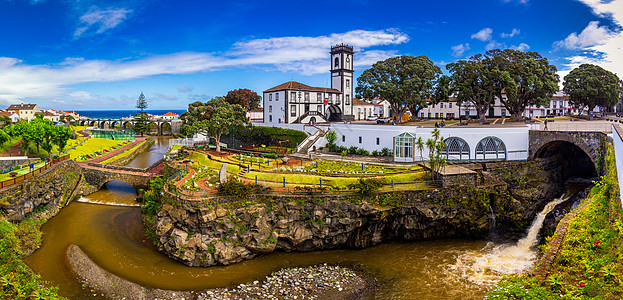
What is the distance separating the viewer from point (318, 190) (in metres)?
32.1

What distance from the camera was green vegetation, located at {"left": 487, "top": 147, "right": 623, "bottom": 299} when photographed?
13.6 m

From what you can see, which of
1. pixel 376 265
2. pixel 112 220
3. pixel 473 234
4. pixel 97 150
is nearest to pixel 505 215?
pixel 473 234

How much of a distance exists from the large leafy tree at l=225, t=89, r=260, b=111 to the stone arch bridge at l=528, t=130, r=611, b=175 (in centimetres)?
6470

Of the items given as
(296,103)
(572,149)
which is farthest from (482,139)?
(296,103)

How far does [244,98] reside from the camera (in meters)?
92.8

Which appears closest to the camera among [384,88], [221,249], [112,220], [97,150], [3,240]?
[3,240]

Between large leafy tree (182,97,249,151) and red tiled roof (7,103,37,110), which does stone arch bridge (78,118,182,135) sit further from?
large leafy tree (182,97,249,151)

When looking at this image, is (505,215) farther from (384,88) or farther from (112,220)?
(112,220)

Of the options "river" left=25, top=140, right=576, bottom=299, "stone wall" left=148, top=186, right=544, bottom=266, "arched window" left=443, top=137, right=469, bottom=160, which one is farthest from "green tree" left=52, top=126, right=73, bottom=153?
"arched window" left=443, top=137, right=469, bottom=160

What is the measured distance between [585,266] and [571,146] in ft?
117

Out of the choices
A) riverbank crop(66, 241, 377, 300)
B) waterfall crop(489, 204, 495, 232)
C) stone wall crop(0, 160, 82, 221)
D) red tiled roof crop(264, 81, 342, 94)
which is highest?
red tiled roof crop(264, 81, 342, 94)

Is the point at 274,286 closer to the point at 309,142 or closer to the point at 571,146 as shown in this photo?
the point at 309,142

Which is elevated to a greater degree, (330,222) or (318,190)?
(318,190)

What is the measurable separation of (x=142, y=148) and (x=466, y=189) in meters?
70.2
